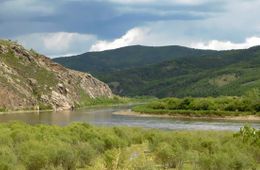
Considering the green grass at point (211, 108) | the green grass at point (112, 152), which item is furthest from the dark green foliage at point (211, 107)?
the green grass at point (112, 152)

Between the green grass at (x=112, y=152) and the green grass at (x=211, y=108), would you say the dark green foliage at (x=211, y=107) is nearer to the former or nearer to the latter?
the green grass at (x=211, y=108)

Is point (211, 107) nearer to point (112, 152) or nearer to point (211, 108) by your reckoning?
point (211, 108)

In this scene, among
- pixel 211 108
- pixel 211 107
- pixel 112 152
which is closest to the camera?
pixel 112 152

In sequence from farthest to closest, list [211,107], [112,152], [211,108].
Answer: [211,107], [211,108], [112,152]

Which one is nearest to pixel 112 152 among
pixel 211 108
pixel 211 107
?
pixel 211 108

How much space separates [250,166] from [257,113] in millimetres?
123022

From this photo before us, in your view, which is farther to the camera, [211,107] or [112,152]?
[211,107]

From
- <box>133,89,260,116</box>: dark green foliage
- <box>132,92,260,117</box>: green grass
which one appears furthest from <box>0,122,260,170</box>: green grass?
<box>133,89,260,116</box>: dark green foliage

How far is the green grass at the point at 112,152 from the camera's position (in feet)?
138

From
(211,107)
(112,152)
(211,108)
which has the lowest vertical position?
(211,108)

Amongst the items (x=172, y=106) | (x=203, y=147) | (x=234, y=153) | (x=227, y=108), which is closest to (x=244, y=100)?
(x=227, y=108)

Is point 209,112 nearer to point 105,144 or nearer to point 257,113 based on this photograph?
point 257,113

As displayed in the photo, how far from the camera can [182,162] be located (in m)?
49.6

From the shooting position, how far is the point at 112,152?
43062 mm
